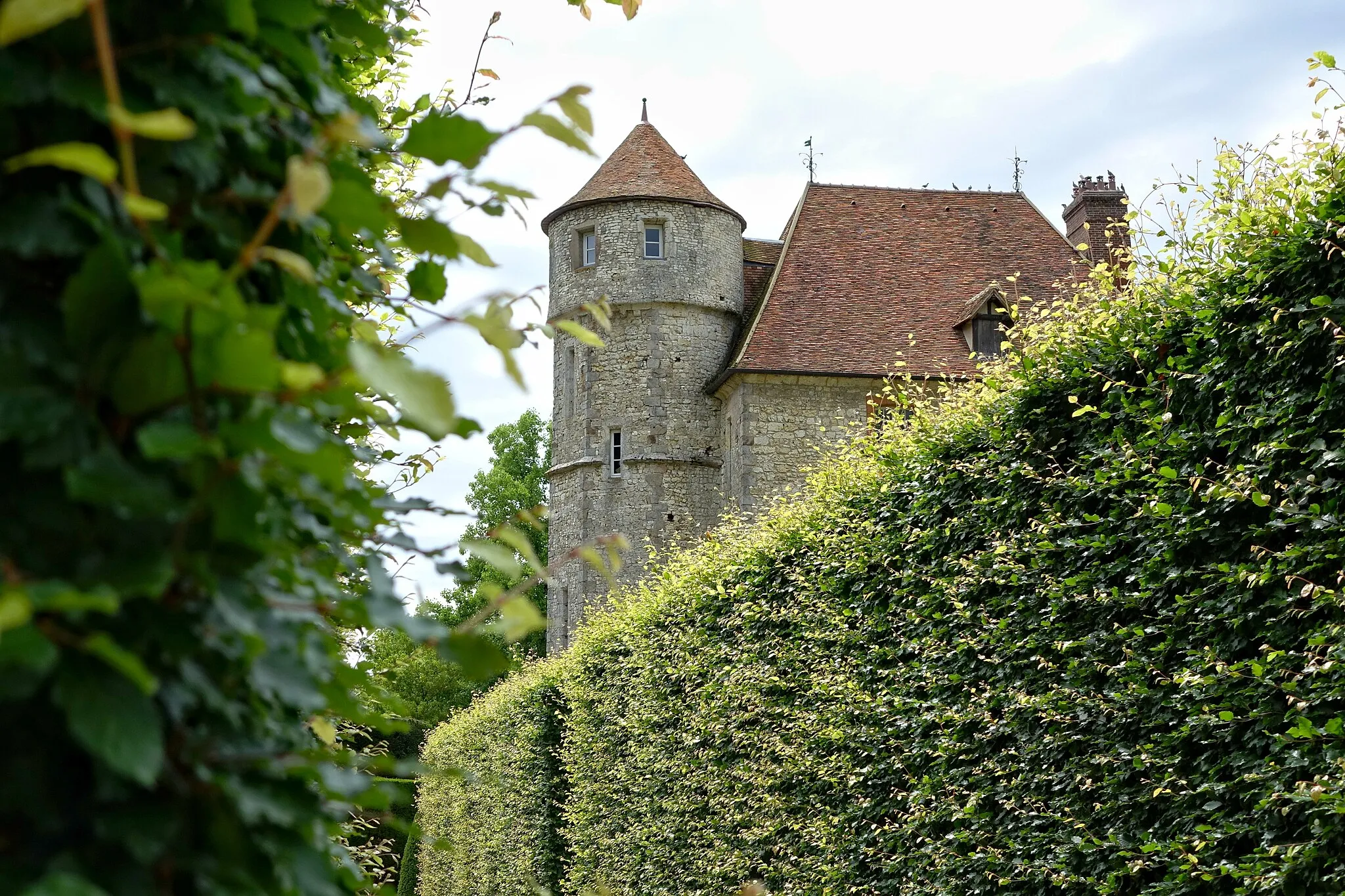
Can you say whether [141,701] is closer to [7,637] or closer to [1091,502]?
[7,637]

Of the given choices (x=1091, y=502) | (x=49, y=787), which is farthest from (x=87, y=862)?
(x=1091, y=502)

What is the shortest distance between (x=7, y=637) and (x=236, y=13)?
48cm

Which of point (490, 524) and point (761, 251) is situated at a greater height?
point (761, 251)

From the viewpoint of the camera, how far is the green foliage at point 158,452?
2.36 ft

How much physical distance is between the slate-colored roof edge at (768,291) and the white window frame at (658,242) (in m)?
2.41

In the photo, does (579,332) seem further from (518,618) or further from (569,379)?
(569,379)

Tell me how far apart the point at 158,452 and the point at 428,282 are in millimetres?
515

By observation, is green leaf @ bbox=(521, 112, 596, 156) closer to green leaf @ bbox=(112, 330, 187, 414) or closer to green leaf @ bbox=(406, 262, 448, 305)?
green leaf @ bbox=(406, 262, 448, 305)

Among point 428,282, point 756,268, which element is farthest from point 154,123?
point 756,268

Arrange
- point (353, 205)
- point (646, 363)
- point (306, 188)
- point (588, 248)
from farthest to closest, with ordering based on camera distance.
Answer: point (588, 248)
point (646, 363)
point (353, 205)
point (306, 188)

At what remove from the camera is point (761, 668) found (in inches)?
282

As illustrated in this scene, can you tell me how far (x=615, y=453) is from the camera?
2498 cm

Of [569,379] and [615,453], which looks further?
[569,379]

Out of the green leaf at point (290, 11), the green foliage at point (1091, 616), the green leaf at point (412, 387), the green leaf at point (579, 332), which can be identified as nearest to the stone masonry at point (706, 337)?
the green foliage at point (1091, 616)
